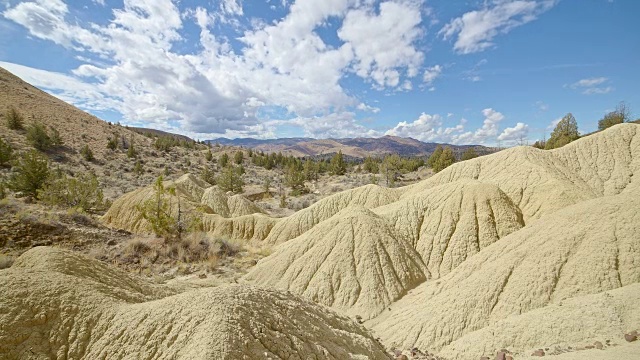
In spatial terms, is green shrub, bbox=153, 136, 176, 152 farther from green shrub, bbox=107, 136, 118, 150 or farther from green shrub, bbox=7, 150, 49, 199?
green shrub, bbox=7, 150, 49, 199

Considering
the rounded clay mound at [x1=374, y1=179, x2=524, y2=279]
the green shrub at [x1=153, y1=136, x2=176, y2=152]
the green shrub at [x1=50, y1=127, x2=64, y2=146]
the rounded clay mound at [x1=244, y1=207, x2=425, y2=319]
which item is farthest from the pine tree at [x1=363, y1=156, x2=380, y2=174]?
the green shrub at [x1=50, y1=127, x2=64, y2=146]

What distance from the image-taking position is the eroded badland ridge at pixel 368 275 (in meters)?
4.77

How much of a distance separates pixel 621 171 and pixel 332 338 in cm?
2988

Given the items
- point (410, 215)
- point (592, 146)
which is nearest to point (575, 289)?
point (410, 215)

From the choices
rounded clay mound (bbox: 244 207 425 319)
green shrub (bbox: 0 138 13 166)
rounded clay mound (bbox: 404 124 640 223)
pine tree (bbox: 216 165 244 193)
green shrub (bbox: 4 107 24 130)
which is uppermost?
green shrub (bbox: 4 107 24 130)

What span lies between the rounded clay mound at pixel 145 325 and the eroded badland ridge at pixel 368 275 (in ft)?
0.08

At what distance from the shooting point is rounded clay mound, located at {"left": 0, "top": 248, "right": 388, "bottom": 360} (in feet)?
14.4

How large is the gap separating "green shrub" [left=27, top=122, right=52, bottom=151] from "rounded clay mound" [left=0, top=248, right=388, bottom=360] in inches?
2231

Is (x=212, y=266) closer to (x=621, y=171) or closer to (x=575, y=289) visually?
(x=575, y=289)

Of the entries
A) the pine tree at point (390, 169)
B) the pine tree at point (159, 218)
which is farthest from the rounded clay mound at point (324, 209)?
the pine tree at point (390, 169)

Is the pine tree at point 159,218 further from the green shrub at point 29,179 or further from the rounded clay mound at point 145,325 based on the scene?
the rounded clay mound at point 145,325

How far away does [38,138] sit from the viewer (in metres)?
46.1

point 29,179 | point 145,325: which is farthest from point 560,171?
point 29,179

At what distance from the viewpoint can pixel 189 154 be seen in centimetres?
7400
